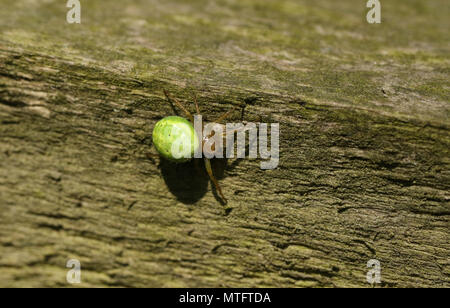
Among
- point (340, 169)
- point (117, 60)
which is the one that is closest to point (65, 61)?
point (117, 60)

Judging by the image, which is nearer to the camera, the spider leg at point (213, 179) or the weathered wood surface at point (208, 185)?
the weathered wood surface at point (208, 185)

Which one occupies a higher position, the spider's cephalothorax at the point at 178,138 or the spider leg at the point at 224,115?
the spider leg at the point at 224,115

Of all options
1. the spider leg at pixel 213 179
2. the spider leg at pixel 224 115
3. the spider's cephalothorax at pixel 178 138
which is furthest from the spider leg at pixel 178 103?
the spider leg at pixel 213 179

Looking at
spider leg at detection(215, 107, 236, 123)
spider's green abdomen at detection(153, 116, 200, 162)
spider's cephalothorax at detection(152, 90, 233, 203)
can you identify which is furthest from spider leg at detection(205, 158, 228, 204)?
spider leg at detection(215, 107, 236, 123)

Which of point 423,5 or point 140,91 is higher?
point 423,5

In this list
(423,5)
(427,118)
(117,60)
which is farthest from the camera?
(423,5)

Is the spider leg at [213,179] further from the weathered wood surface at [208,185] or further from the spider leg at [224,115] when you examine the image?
the spider leg at [224,115]

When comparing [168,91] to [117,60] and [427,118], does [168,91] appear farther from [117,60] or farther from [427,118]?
[427,118]

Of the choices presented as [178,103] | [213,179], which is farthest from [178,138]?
[213,179]
